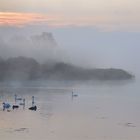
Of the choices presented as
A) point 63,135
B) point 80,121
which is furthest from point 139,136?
point 80,121

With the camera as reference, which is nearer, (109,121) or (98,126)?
(98,126)

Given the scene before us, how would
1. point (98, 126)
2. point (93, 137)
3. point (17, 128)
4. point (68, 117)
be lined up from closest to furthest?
point (93, 137)
point (17, 128)
point (98, 126)
point (68, 117)

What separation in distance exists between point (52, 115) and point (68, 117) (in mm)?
3327

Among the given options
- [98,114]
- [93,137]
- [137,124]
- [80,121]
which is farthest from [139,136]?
[98,114]

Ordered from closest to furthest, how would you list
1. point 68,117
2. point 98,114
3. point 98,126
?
1. point 98,126
2. point 68,117
3. point 98,114

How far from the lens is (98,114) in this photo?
227 ft

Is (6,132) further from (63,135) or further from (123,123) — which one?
(123,123)

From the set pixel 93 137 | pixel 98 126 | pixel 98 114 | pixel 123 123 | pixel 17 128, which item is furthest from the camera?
pixel 98 114

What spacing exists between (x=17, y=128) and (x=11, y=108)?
2655 centimetres

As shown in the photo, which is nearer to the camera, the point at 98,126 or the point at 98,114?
the point at 98,126

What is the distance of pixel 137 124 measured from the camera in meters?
55.2

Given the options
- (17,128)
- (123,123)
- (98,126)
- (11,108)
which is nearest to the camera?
(17,128)

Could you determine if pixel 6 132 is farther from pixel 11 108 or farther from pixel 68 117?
pixel 11 108

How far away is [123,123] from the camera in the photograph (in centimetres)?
5656
